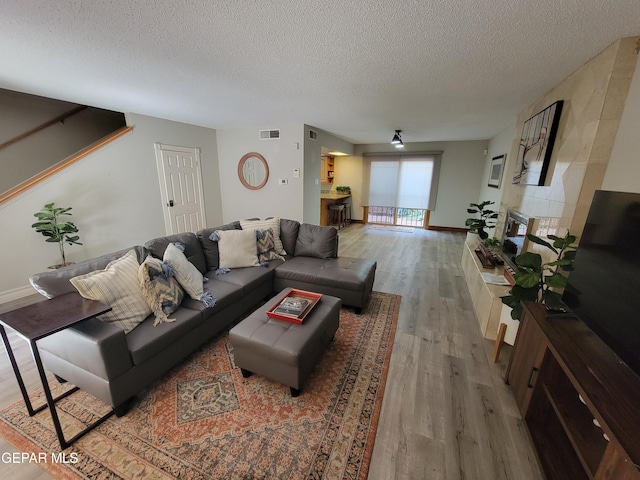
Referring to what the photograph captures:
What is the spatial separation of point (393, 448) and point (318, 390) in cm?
55

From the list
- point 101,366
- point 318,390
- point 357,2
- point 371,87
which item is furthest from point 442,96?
point 101,366

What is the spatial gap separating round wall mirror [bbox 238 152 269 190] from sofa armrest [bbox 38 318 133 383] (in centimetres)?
383

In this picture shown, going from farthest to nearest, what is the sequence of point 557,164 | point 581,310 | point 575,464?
1. point 557,164
2. point 581,310
3. point 575,464

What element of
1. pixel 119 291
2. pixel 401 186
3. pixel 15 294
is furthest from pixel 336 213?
pixel 15 294

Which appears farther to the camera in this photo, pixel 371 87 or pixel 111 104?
pixel 111 104

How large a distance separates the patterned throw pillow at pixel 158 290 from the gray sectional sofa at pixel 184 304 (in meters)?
0.05

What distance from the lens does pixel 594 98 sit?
168 cm

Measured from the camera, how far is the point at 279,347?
1572mm

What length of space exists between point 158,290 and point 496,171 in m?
5.40

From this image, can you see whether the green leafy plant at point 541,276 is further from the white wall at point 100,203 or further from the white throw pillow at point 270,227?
the white wall at point 100,203

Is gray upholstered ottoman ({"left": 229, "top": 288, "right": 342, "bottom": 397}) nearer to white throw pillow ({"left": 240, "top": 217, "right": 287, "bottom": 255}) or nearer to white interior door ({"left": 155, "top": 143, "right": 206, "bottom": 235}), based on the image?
white throw pillow ({"left": 240, "top": 217, "right": 287, "bottom": 255})

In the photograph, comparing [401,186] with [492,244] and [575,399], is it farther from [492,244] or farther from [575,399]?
[575,399]

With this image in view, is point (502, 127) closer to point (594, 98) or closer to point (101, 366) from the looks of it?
point (594, 98)

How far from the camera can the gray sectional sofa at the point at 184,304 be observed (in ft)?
4.71
